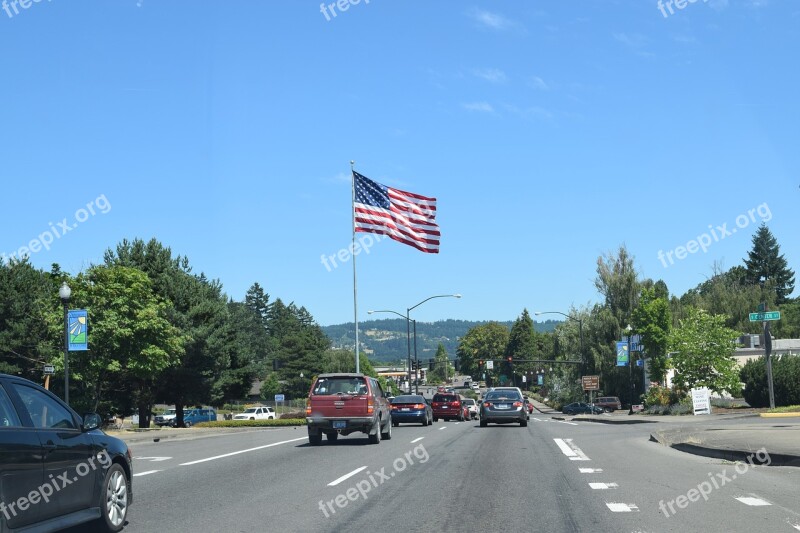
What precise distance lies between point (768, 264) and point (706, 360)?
3936 inches

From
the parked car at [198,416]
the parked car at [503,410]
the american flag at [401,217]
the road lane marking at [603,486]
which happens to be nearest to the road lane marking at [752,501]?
the road lane marking at [603,486]

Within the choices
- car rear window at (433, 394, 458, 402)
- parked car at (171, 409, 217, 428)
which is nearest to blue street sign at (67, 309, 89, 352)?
car rear window at (433, 394, 458, 402)

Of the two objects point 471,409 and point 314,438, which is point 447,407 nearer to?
point 471,409

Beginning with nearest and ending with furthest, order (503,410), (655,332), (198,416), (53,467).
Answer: (53,467) < (503,410) < (655,332) < (198,416)

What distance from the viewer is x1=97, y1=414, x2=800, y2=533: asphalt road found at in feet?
31.4

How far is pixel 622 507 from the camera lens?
416 inches

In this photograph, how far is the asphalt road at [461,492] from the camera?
377 inches

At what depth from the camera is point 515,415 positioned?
33750mm

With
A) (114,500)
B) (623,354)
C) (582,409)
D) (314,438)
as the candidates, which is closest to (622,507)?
(114,500)

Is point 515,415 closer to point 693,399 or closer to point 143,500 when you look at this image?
point 693,399

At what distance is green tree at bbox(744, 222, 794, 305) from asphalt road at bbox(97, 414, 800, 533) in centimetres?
12690

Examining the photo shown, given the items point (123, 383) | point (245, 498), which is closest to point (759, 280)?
point (123, 383)

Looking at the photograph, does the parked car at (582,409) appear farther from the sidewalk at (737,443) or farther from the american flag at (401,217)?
the sidewalk at (737,443)

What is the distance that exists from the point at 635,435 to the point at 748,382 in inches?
850
